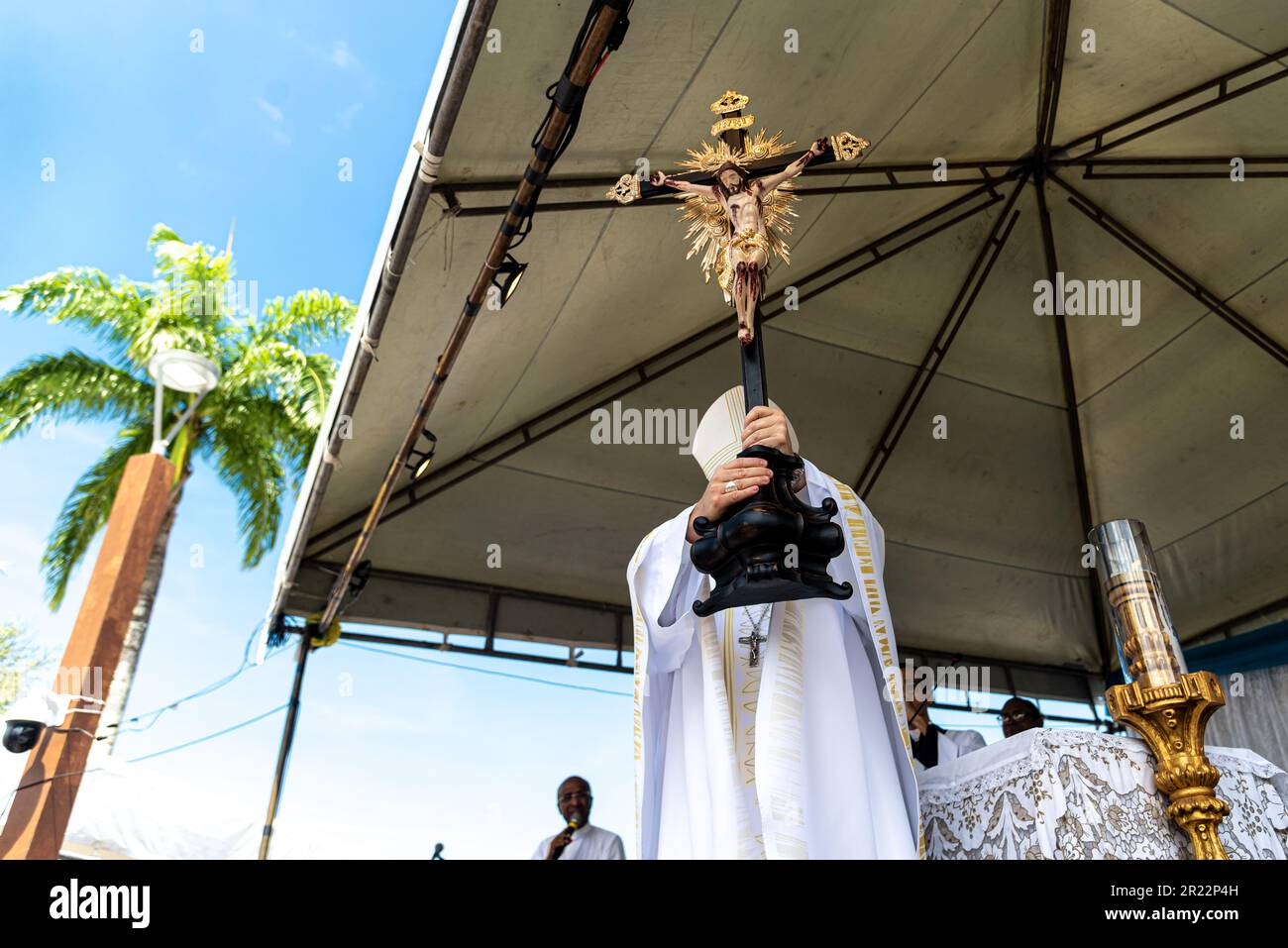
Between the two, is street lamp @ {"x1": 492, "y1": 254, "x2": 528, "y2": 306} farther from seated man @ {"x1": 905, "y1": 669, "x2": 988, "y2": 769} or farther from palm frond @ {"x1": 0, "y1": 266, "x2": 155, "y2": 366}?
palm frond @ {"x1": 0, "y1": 266, "x2": 155, "y2": 366}

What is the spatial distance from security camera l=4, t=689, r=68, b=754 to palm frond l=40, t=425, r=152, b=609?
792cm

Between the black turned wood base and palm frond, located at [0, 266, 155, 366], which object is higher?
palm frond, located at [0, 266, 155, 366]

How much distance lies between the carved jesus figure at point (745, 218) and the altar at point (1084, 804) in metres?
1.33

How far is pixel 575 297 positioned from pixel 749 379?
3401 mm

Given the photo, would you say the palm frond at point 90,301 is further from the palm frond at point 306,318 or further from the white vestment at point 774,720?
the white vestment at point 774,720

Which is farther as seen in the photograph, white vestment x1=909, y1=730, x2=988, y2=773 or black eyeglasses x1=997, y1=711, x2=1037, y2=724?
black eyeglasses x1=997, y1=711, x2=1037, y2=724

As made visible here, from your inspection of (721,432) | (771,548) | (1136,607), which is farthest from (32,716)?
(1136,607)

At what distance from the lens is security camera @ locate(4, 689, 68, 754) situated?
17.6 feet

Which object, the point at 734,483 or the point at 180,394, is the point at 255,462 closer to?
the point at 180,394

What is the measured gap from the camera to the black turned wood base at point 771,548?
2211mm

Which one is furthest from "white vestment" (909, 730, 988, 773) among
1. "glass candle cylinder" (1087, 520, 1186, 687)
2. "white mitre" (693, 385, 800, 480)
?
"white mitre" (693, 385, 800, 480)

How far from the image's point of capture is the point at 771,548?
7.36ft

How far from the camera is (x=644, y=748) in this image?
264 cm
